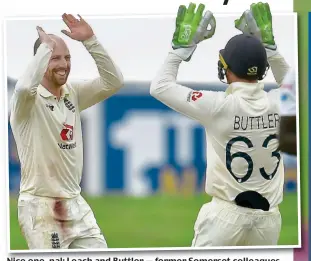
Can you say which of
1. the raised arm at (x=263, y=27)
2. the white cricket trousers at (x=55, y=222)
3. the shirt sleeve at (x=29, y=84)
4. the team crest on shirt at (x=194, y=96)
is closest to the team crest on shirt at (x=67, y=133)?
the shirt sleeve at (x=29, y=84)

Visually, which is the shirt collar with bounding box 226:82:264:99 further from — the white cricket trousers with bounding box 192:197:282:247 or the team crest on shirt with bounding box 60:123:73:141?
the team crest on shirt with bounding box 60:123:73:141

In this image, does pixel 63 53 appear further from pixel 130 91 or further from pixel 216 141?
pixel 216 141

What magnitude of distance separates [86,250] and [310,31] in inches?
71.9

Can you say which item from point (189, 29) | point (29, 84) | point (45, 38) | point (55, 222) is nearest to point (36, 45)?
point (45, 38)

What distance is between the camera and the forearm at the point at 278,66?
17.3 ft

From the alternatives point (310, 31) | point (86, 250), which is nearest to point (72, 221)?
point (86, 250)

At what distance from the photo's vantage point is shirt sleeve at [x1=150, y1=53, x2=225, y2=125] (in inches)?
198

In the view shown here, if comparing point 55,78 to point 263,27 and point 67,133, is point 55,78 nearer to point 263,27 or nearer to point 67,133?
point 67,133

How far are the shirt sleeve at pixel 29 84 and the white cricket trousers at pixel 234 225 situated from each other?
45.6 inches

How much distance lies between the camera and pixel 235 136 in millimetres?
5078

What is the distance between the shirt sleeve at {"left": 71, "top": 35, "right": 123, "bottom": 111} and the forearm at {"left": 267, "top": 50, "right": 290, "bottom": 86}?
89 centimetres

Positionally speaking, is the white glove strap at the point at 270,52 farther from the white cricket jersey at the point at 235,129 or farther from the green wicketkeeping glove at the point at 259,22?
the white cricket jersey at the point at 235,129

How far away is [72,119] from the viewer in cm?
525

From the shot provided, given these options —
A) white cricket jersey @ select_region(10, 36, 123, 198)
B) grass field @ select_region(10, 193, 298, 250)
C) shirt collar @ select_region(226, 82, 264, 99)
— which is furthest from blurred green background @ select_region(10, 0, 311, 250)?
shirt collar @ select_region(226, 82, 264, 99)
